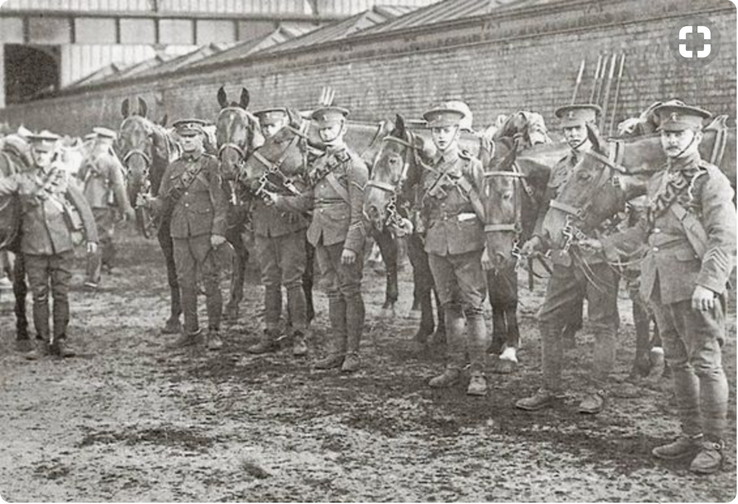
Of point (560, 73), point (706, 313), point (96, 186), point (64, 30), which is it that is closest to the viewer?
point (706, 313)

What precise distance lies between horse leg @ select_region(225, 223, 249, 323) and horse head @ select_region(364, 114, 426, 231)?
9.59 feet

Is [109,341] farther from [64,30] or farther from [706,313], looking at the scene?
[64,30]

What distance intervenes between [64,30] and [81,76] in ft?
27.3

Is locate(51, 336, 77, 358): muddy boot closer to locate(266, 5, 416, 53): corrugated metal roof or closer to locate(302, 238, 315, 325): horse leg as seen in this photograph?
locate(302, 238, 315, 325): horse leg

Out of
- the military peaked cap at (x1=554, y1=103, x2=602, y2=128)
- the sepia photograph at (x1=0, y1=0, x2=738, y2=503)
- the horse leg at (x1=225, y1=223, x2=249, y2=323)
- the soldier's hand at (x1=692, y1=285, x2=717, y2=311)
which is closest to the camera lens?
the soldier's hand at (x1=692, y1=285, x2=717, y2=311)

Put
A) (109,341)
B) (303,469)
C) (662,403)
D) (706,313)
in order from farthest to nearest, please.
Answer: (109,341) → (662,403) → (303,469) → (706,313)

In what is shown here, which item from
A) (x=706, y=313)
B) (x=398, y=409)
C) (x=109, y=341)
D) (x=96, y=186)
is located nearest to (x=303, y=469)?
(x=398, y=409)

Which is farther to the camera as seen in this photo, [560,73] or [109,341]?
[560,73]

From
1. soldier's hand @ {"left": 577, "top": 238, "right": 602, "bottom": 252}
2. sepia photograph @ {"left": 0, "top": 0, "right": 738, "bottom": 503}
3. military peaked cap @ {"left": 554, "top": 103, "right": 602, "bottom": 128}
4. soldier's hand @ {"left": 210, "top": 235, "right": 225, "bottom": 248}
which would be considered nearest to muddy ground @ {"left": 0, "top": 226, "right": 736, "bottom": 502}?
sepia photograph @ {"left": 0, "top": 0, "right": 738, "bottom": 503}

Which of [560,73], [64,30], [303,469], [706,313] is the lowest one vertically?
[303,469]

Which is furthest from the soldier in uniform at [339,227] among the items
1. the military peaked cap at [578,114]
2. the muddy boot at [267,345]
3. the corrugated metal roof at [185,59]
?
the corrugated metal roof at [185,59]

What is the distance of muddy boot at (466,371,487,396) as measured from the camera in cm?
561

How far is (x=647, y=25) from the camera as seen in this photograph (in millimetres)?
8961

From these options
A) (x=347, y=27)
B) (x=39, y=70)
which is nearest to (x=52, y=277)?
(x=347, y=27)
